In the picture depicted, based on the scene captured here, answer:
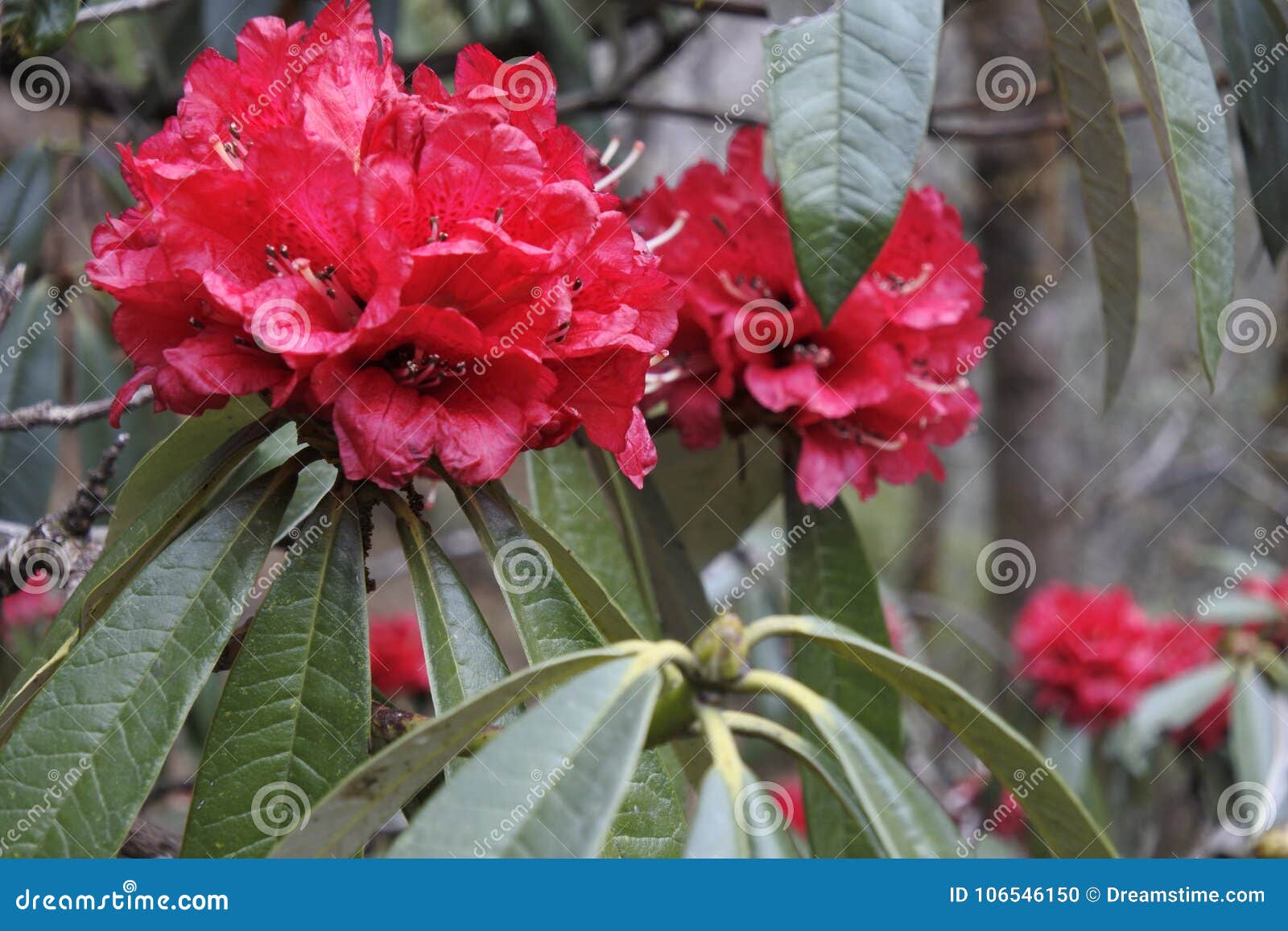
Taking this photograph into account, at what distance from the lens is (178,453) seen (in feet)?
2.61

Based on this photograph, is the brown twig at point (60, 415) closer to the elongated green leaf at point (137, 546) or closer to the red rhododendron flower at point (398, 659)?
the elongated green leaf at point (137, 546)

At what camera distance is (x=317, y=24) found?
2.45ft

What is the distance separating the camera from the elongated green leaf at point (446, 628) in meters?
0.66

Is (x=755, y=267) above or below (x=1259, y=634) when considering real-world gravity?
above

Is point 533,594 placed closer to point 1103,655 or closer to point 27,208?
point 27,208

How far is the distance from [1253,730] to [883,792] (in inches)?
68.6

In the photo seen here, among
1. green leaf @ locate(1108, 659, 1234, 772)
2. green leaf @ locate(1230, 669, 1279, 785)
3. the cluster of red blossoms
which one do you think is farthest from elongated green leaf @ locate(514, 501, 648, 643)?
the cluster of red blossoms

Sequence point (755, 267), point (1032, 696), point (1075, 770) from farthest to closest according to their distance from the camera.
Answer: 1. point (1032, 696)
2. point (1075, 770)
3. point (755, 267)

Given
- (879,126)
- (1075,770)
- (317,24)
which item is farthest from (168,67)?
(1075,770)

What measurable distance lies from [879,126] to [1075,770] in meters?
1.92

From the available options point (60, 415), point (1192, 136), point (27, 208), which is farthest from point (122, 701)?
point (27, 208)

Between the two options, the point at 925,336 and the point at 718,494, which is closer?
the point at 925,336

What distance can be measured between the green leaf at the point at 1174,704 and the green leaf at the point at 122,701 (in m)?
1.92

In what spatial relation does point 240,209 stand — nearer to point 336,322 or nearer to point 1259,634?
point 336,322
